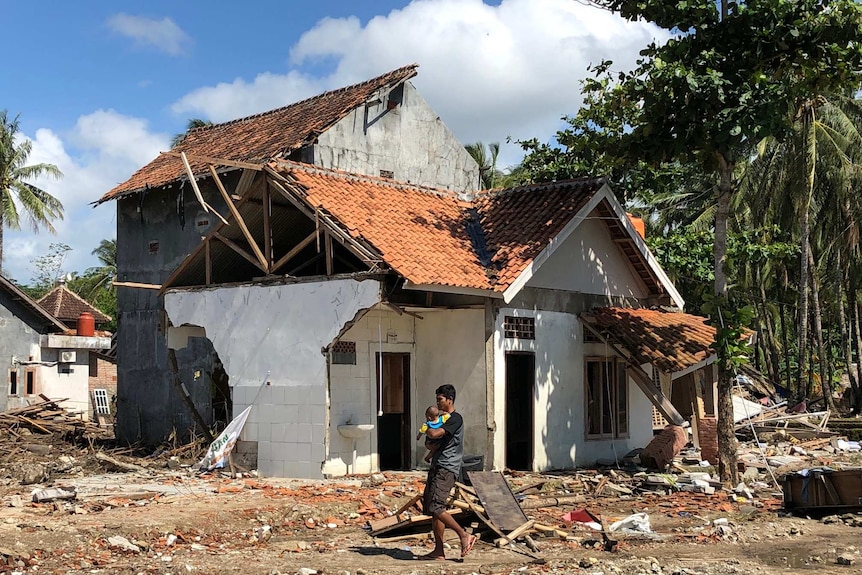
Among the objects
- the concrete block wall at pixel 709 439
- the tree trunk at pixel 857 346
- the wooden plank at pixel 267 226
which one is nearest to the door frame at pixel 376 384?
the wooden plank at pixel 267 226

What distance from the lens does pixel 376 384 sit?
700 inches

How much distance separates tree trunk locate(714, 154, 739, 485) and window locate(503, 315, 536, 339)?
3.37m

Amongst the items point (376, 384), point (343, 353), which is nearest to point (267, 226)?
point (343, 353)

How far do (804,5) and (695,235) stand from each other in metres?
11.9

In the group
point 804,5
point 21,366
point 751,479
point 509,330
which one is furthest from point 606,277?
point 21,366

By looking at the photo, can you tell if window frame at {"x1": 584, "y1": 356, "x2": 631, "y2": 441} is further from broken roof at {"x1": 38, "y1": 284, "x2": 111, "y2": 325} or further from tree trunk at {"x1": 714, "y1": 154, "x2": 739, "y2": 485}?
broken roof at {"x1": 38, "y1": 284, "x2": 111, "y2": 325}

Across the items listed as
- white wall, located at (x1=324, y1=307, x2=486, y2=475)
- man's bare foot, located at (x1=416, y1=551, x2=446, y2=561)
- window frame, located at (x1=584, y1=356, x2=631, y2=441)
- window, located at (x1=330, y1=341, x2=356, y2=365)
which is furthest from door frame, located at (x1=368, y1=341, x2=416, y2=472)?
man's bare foot, located at (x1=416, y1=551, x2=446, y2=561)

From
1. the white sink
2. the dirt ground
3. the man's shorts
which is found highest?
the white sink

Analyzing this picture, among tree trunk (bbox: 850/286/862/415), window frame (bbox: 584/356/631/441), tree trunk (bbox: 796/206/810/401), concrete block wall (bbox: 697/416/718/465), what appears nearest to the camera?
concrete block wall (bbox: 697/416/718/465)

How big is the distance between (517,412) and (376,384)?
3447mm

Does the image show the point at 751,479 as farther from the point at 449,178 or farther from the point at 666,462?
the point at 449,178

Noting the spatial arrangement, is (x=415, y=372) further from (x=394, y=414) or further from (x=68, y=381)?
(x=68, y=381)

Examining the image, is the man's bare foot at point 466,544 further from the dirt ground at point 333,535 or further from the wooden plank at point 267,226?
the wooden plank at point 267,226

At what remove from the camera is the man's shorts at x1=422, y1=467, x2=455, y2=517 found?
34.5 feet
